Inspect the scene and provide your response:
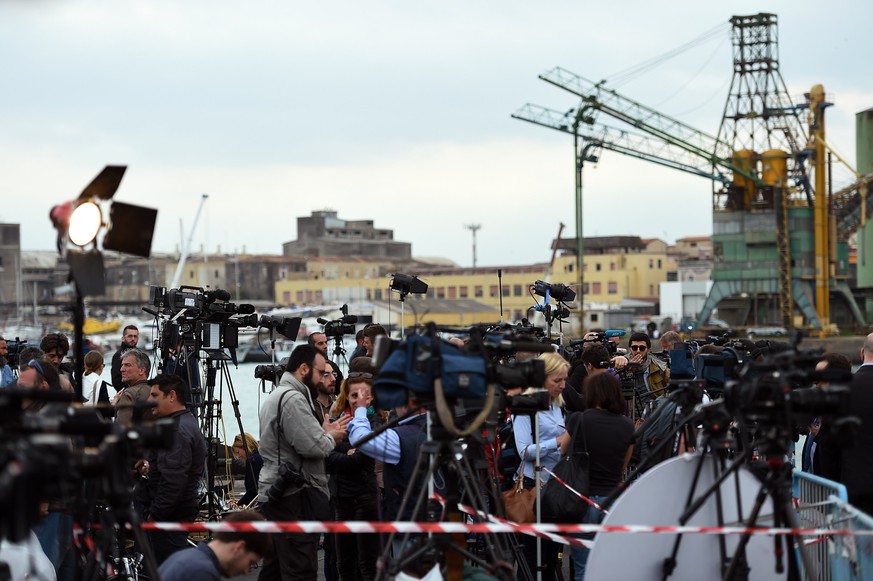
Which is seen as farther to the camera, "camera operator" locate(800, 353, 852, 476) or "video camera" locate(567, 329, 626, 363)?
"video camera" locate(567, 329, 626, 363)

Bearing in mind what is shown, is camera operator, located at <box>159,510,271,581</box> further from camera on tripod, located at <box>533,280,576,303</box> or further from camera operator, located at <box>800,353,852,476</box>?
camera on tripod, located at <box>533,280,576,303</box>

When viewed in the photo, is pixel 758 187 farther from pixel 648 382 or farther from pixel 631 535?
pixel 631 535

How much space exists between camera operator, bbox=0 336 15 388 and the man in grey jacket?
4.51 m

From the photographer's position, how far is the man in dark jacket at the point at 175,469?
654cm

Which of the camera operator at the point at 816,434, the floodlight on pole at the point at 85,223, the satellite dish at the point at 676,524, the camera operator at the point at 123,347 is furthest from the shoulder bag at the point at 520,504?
the camera operator at the point at 123,347

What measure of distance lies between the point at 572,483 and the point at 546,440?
29.5 inches

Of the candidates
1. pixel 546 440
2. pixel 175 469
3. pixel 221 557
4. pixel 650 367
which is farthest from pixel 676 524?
pixel 650 367

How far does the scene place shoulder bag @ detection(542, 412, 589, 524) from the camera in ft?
19.7

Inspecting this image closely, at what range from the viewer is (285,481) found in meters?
6.30

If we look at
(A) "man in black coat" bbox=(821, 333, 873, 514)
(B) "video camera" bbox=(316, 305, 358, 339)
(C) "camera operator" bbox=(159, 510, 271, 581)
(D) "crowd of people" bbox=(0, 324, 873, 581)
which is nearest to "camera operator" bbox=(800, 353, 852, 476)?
(D) "crowd of people" bbox=(0, 324, 873, 581)

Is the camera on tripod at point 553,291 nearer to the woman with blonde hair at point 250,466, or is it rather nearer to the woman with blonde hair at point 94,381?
the woman with blonde hair at point 250,466

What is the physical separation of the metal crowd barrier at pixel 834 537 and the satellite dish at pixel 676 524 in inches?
9.0

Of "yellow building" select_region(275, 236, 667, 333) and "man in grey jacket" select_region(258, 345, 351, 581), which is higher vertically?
"yellow building" select_region(275, 236, 667, 333)

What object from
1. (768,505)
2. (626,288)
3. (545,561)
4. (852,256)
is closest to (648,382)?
(545,561)
